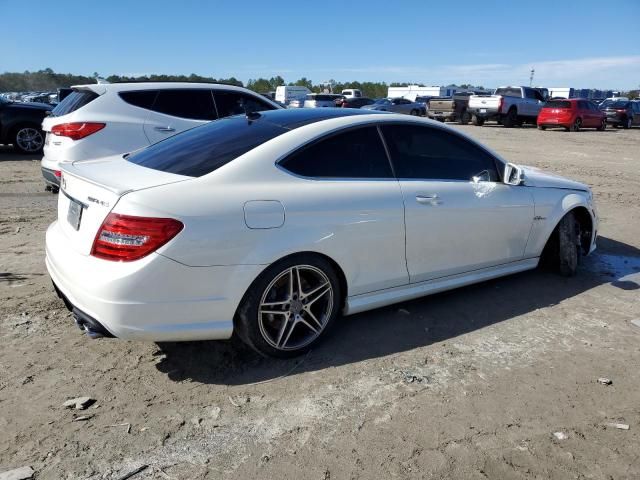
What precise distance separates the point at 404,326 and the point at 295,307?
3.25 feet

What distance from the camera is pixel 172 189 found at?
3039 mm

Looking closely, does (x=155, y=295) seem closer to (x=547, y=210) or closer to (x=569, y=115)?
(x=547, y=210)

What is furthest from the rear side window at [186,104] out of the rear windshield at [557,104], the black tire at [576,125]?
the black tire at [576,125]

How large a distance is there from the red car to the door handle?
84.1 feet

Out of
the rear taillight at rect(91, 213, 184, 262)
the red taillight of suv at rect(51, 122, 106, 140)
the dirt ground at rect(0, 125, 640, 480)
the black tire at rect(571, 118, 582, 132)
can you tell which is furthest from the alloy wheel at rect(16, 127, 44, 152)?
the black tire at rect(571, 118, 582, 132)

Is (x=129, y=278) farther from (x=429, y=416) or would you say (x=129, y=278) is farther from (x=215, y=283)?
(x=429, y=416)

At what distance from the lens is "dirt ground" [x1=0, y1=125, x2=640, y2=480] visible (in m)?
2.56

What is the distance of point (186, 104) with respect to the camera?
7828mm

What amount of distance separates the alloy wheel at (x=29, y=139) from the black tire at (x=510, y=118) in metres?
23.3

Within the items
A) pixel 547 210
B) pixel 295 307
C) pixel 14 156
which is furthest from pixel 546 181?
pixel 14 156

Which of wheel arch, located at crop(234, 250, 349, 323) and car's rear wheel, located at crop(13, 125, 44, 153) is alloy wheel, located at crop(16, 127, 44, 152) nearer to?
car's rear wheel, located at crop(13, 125, 44, 153)

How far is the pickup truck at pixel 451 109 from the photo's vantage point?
30109 mm

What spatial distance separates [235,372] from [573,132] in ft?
90.0

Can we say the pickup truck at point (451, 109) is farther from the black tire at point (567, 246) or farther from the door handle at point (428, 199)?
the door handle at point (428, 199)
